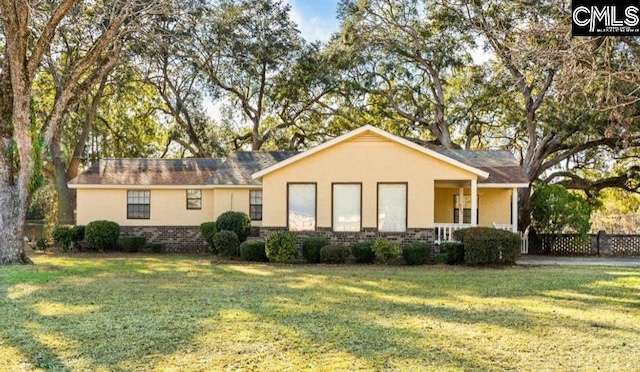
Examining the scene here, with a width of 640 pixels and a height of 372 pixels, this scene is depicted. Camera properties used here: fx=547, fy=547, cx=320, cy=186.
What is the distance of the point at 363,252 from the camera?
1705 cm

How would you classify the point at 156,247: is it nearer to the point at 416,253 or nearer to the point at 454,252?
the point at 416,253

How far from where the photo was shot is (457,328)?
7.36 meters

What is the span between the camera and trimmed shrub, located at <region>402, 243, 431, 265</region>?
1677cm

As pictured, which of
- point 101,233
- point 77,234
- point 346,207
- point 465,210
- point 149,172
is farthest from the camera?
point 149,172

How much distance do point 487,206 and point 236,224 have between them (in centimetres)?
997

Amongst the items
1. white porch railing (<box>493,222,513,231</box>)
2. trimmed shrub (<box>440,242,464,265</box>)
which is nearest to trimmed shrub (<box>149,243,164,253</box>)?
trimmed shrub (<box>440,242,464,265</box>)

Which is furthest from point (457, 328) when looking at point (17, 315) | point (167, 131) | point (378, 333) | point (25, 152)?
point (167, 131)

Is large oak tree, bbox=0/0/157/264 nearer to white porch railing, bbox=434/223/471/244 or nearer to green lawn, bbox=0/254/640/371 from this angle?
green lawn, bbox=0/254/640/371

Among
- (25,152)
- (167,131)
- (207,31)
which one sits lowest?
(25,152)

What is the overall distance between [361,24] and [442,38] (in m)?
4.03

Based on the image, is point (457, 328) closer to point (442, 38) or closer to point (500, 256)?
point (500, 256)

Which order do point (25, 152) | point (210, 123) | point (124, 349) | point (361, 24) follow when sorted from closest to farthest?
point (124, 349), point (25, 152), point (361, 24), point (210, 123)

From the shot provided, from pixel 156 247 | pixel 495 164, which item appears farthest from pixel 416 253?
pixel 156 247

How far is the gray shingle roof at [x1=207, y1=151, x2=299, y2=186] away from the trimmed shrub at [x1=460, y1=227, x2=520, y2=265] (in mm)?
9041
